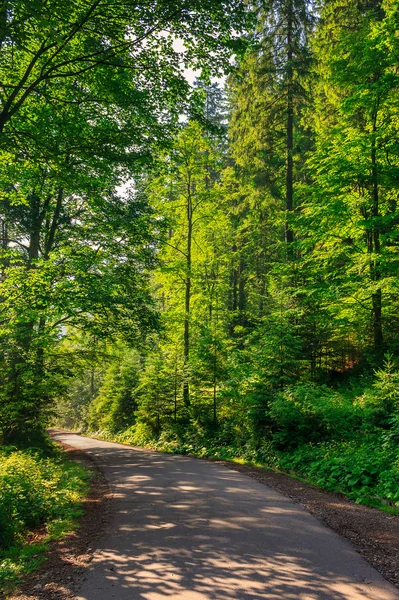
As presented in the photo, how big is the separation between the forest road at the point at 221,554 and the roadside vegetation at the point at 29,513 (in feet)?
2.69

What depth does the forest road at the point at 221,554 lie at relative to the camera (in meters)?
3.89

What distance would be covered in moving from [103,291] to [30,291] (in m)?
2.03

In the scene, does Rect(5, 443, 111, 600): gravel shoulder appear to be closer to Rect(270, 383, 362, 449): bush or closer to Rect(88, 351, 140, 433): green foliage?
Rect(270, 383, 362, 449): bush

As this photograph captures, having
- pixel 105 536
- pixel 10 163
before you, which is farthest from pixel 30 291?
pixel 105 536

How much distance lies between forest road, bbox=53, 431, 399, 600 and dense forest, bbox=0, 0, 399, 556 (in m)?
2.60

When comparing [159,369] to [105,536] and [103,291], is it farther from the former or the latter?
[105,536]

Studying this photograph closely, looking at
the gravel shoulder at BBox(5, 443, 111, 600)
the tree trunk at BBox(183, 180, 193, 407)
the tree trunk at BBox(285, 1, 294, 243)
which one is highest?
the tree trunk at BBox(285, 1, 294, 243)

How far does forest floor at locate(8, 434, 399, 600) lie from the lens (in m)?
4.11

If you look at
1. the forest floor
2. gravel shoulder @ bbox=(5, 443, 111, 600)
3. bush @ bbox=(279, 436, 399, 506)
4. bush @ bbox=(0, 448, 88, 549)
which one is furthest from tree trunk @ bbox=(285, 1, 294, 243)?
gravel shoulder @ bbox=(5, 443, 111, 600)

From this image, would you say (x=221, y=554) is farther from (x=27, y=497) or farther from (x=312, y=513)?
(x=27, y=497)

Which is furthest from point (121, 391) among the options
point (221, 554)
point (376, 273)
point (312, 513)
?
point (221, 554)

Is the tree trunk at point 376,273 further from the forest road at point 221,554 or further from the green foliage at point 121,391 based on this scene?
the green foliage at point 121,391

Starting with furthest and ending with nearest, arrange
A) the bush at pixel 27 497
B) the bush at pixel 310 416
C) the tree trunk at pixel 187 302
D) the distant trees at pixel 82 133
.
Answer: the tree trunk at pixel 187 302 < the bush at pixel 310 416 < the distant trees at pixel 82 133 < the bush at pixel 27 497

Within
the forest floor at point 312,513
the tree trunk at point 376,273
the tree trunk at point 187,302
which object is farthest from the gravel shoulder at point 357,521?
the tree trunk at point 187,302
